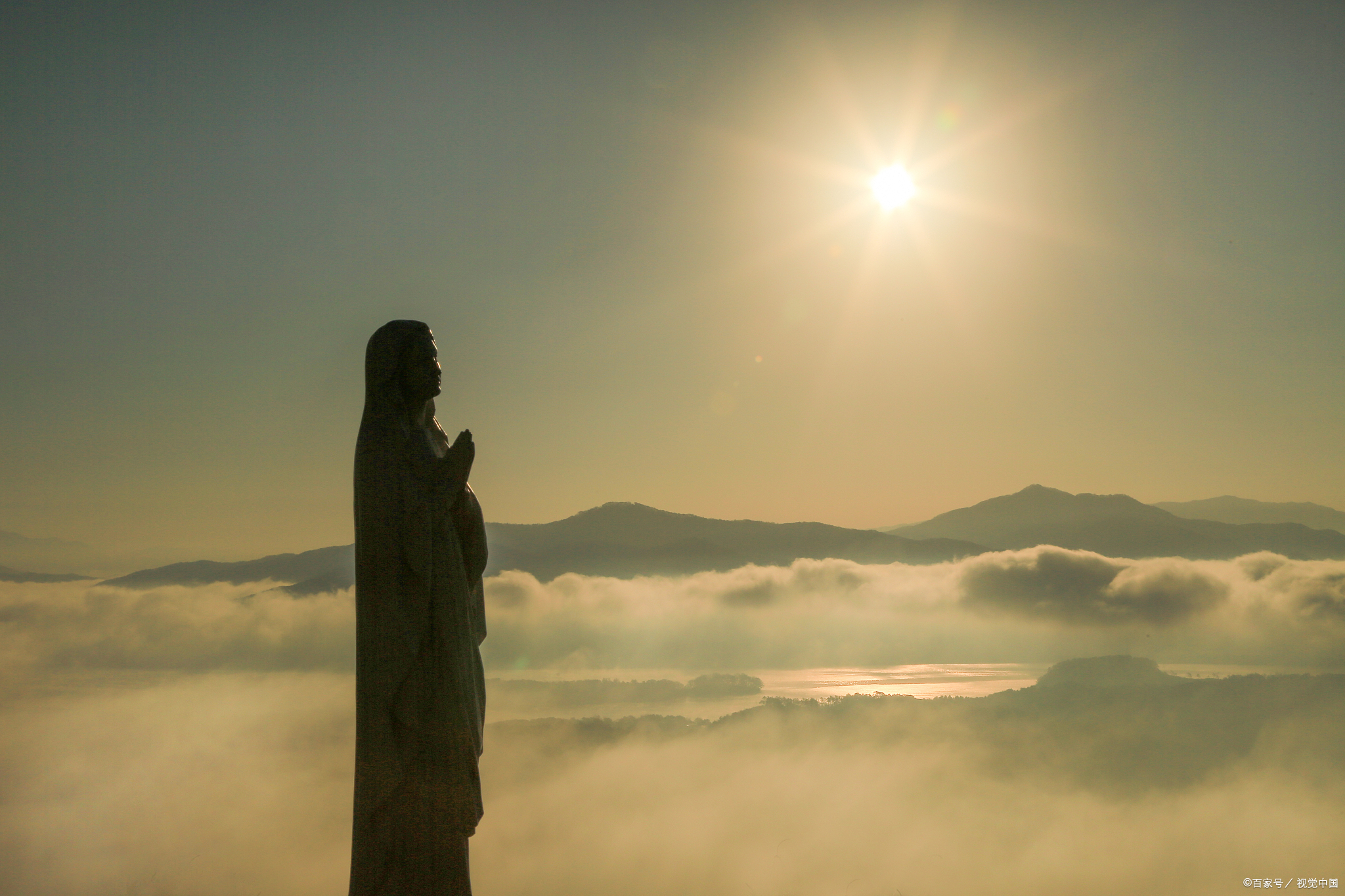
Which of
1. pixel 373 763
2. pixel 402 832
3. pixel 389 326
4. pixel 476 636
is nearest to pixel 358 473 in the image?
pixel 389 326

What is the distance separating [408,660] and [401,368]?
2.25 metres

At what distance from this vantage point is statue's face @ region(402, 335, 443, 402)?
6934 mm

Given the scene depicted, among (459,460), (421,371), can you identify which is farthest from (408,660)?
(421,371)

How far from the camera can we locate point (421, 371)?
6945 millimetres

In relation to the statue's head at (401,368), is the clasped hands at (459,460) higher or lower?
lower

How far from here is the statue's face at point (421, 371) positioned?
6.93 meters

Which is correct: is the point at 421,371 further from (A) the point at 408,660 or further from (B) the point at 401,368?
(A) the point at 408,660

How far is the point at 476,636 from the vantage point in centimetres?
721

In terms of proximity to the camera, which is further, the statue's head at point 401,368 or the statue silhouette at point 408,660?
the statue's head at point 401,368

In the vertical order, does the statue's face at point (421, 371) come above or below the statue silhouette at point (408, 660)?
above

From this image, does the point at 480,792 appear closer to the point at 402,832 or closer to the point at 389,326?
the point at 402,832

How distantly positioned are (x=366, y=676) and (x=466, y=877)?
166 centimetres

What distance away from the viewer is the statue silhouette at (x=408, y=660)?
6309 mm

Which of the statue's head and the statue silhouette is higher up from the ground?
the statue's head
